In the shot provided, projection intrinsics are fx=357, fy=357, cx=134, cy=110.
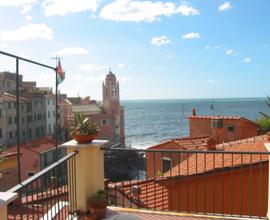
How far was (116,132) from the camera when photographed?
5872 cm

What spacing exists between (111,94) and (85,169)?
56240mm

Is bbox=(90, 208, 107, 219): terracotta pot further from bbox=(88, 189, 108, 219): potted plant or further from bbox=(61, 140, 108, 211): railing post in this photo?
bbox=(61, 140, 108, 211): railing post

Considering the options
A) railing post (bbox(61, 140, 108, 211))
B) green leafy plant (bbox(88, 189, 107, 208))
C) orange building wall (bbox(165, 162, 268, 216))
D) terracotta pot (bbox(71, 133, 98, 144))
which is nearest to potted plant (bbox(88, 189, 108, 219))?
green leafy plant (bbox(88, 189, 107, 208))

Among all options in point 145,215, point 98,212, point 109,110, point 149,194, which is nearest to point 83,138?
point 98,212

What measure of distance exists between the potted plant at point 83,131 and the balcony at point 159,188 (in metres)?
0.11

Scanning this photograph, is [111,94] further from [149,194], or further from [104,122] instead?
[149,194]

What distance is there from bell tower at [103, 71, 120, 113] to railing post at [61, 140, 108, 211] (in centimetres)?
5565

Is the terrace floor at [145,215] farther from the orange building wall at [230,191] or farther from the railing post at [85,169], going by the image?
the orange building wall at [230,191]

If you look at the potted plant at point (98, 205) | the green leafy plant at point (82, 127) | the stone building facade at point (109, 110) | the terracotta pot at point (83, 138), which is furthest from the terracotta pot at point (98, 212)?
the stone building facade at point (109, 110)

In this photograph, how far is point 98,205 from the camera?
504 cm

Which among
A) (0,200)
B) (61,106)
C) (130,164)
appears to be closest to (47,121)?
(61,106)

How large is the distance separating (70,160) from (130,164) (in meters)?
45.5

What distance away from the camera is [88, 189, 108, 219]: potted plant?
16.5ft

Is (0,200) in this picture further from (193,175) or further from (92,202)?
(193,175)
